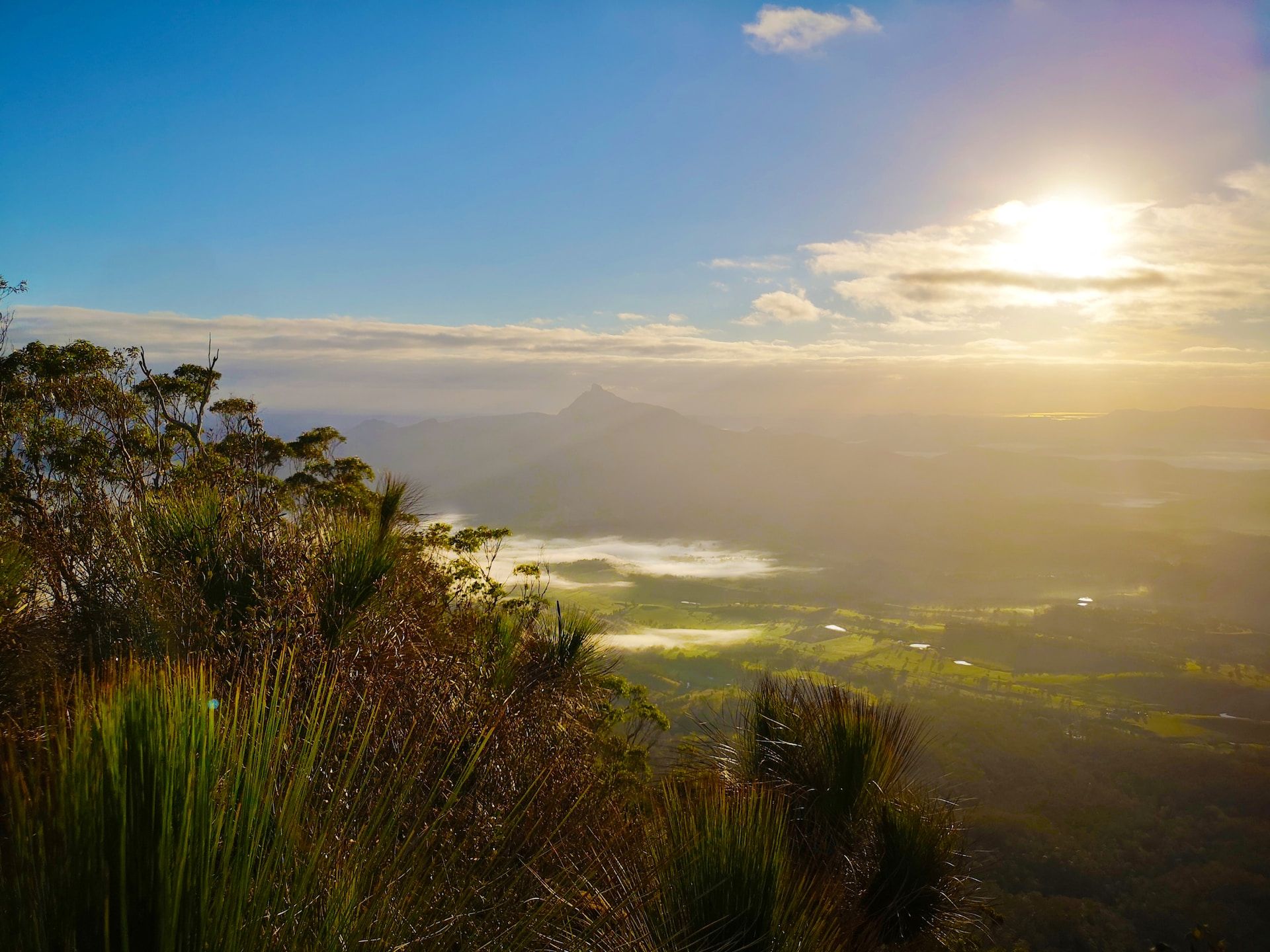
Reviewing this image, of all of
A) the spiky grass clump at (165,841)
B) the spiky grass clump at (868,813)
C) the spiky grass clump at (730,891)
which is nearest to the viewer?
the spiky grass clump at (165,841)

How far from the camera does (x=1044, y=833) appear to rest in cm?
5231

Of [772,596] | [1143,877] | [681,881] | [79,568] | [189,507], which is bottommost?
[772,596]

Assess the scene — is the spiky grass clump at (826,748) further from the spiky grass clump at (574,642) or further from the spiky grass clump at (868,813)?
the spiky grass clump at (574,642)

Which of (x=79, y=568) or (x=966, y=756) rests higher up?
(x=79, y=568)

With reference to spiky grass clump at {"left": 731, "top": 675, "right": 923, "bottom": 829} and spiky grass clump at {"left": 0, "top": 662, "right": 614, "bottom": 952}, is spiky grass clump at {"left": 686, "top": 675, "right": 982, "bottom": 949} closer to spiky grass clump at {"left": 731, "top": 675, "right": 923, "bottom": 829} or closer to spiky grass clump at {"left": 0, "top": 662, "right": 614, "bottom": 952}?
spiky grass clump at {"left": 731, "top": 675, "right": 923, "bottom": 829}

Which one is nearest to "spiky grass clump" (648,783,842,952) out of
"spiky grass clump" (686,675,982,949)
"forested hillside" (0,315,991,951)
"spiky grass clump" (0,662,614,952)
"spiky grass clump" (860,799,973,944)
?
"forested hillside" (0,315,991,951)

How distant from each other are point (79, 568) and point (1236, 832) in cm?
7467

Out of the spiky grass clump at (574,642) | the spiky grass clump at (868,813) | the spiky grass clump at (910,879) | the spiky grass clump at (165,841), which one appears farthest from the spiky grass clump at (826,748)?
the spiky grass clump at (165,841)

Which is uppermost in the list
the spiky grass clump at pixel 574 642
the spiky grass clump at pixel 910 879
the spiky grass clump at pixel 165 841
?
the spiky grass clump at pixel 165 841

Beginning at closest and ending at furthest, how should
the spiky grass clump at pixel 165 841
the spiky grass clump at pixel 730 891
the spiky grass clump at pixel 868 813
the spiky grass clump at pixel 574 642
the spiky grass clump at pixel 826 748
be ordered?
the spiky grass clump at pixel 165 841 → the spiky grass clump at pixel 730 891 → the spiky grass clump at pixel 868 813 → the spiky grass clump at pixel 826 748 → the spiky grass clump at pixel 574 642

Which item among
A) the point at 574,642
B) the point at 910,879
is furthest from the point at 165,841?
the point at 574,642

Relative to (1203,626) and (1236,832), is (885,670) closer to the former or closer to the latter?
(1236,832)

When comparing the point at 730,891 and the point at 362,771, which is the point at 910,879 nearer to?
the point at 730,891

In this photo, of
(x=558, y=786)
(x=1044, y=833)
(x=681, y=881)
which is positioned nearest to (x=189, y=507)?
(x=558, y=786)
